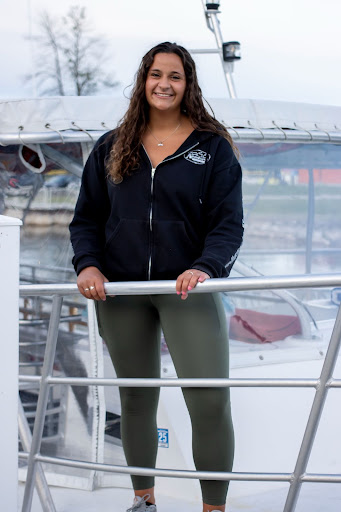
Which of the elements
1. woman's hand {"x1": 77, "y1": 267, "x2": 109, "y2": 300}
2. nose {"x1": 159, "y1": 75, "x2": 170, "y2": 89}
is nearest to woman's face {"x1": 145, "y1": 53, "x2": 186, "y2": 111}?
nose {"x1": 159, "y1": 75, "x2": 170, "y2": 89}

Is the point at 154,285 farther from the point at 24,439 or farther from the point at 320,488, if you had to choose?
the point at 320,488

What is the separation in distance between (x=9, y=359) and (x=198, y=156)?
119cm

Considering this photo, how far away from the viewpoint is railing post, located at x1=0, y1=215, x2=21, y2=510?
1771 millimetres

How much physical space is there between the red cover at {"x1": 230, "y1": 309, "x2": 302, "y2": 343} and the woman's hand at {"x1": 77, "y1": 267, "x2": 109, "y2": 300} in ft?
5.75

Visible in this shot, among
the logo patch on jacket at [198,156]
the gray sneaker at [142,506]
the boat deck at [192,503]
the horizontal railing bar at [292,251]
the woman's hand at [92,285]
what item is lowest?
the boat deck at [192,503]

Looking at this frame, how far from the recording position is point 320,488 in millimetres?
3652

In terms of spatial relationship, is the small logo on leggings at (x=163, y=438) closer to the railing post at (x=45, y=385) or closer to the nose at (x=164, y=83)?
Answer: the railing post at (x=45, y=385)

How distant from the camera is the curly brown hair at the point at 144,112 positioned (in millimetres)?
2729

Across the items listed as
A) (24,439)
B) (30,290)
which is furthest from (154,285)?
(24,439)

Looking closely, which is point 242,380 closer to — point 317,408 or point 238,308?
point 317,408

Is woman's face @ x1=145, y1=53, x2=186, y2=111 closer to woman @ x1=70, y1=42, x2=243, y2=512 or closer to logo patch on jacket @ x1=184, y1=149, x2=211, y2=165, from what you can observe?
woman @ x1=70, y1=42, x2=243, y2=512

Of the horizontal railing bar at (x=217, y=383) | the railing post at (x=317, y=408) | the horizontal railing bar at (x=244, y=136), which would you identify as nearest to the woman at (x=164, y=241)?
the horizontal railing bar at (x=217, y=383)

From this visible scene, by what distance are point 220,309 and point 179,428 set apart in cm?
139

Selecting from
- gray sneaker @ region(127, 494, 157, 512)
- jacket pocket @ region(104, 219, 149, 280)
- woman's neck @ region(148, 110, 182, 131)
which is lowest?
gray sneaker @ region(127, 494, 157, 512)
